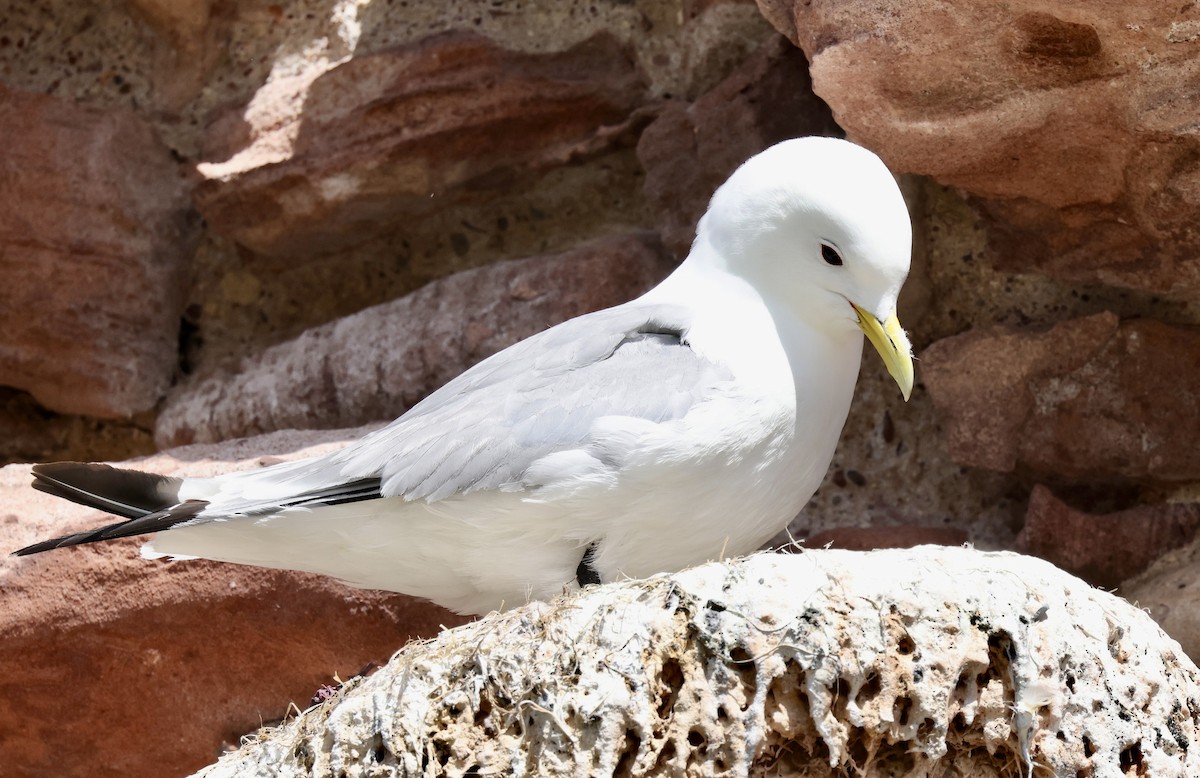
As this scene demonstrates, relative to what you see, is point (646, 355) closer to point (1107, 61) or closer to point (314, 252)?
point (1107, 61)

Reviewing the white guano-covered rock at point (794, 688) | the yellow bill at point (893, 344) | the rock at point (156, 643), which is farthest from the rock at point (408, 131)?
the white guano-covered rock at point (794, 688)

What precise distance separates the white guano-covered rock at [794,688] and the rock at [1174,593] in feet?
1.70

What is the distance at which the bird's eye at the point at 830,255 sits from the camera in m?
2.08

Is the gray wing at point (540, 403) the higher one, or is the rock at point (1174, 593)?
the gray wing at point (540, 403)

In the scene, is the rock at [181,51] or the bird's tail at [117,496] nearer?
the bird's tail at [117,496]

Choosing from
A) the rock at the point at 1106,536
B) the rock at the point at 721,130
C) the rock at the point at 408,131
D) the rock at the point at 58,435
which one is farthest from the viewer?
the rock at the point at 58,435

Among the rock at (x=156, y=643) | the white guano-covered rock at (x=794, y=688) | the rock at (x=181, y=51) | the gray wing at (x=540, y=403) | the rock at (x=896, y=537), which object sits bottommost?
the rock at (x=896, y=537)

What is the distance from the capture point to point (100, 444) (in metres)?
3.12

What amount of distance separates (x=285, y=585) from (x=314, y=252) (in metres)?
0.92

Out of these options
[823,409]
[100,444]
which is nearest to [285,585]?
[100,444]

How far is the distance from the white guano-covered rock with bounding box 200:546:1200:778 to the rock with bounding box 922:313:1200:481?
2.89 feet

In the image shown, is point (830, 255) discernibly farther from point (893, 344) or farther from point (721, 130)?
point (721, 130)

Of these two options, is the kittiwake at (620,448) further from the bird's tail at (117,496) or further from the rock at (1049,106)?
the rock at (1049,106)

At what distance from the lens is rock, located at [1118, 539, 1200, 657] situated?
2068 millimetres
